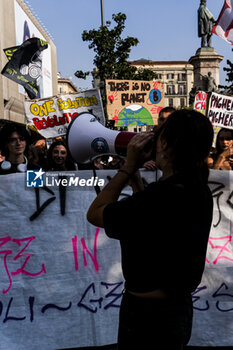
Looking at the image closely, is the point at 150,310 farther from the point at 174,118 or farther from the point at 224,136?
the point at 224,136

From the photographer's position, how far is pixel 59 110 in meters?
5.58

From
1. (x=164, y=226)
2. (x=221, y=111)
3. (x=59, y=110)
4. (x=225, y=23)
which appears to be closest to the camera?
(x=164, y=226)

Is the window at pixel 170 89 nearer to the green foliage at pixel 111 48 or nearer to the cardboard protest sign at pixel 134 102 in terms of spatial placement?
the green foliage at pixel 111 48

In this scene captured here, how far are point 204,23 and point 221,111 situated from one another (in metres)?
16.6

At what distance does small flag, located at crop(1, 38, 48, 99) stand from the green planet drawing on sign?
5.32ft

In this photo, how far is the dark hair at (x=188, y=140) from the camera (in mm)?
1271

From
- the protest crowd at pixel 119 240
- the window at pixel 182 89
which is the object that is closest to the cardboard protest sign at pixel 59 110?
the protest crowd at pixel 119 240

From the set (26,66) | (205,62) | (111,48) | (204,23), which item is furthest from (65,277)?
(204,23)

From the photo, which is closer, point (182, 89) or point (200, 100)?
point (200, 100)

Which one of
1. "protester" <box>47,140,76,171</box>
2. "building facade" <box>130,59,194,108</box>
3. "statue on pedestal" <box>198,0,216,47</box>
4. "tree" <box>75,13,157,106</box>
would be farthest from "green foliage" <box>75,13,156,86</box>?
"building facade" <box>130,59,194,108</box>

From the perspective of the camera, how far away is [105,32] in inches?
589

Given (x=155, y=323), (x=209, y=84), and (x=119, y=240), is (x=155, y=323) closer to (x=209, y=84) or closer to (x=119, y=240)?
(x=119, y=240)

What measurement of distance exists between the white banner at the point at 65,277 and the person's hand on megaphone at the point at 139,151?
1.30 m

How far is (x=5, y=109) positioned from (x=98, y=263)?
1551 cm
